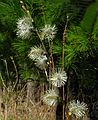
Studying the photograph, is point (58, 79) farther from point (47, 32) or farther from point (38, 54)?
point (47, 32)

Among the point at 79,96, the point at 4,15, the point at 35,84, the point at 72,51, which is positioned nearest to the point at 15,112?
the point at 35,84

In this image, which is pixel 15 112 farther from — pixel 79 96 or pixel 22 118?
pixel 79 96

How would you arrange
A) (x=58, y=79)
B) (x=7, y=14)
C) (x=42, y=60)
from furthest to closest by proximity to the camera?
1. (x=7, y=14)
2. (x=42, y=60)
3. (x=58, y=79)

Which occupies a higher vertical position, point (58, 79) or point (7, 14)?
point (7, 14)

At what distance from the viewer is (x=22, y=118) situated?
3.39 m

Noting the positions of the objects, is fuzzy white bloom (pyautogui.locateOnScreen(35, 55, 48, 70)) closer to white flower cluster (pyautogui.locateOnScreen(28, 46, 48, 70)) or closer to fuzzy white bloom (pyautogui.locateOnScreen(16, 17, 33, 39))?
white flower cluster (pyautogui.locateOnScreen(28, 46, 48, 70))

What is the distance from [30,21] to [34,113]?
4.82 ft

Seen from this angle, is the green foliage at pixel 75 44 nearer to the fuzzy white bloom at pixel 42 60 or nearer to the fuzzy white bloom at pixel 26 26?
the fuzzy white bloom at pixel 42 60

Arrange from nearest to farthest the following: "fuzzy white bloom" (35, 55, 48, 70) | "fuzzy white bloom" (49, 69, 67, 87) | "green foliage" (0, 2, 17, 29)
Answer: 1. "fuzzy white bloom" (49, 69, 67, 87)
2. "fuzzy white bloom" (35, 55, 48, 70)
3. "green foliage" (0, 2, 17, 29)

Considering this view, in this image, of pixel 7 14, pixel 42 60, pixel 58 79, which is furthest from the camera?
pixel 7 14

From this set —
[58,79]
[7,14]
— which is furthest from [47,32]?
[7,14]

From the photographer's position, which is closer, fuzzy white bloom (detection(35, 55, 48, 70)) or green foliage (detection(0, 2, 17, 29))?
fuzzy white bloom (detection(35, 55, 48, 70))

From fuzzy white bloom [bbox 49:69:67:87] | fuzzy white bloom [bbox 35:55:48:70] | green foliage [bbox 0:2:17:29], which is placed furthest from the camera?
green foliage [bbox 0:2:17:29]

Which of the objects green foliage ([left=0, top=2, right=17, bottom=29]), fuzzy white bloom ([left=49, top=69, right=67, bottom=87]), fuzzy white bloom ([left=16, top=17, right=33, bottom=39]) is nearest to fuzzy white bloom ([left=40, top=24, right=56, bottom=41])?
fuzzy white bloom ([left=16, top=17, right=33, bottom=39])
